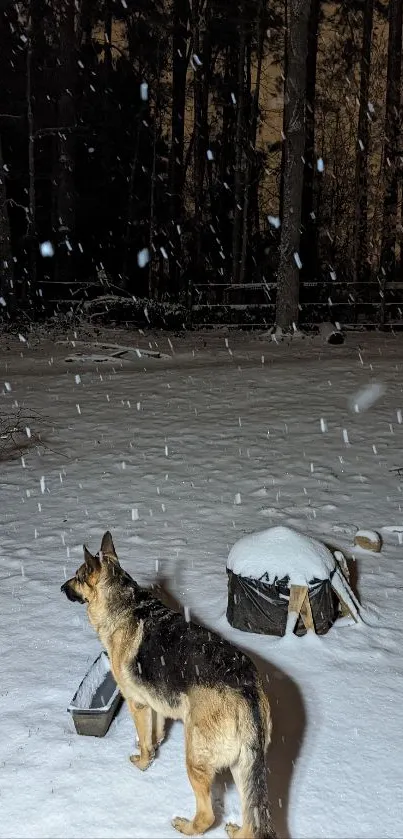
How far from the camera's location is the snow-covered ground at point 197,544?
3.74 metres

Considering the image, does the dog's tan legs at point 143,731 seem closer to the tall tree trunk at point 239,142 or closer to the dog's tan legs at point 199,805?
the dog's tan legs at point 199,805

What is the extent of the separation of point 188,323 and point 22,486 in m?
12.0

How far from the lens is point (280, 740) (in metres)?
4.18

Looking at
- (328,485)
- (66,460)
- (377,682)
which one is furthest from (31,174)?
(377,682)

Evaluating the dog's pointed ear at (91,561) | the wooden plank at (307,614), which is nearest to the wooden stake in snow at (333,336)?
the wooden plank at (307,614)

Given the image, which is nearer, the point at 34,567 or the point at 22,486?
the point at 34,567

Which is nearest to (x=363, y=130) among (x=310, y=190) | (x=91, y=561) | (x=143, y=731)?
(x=310, y=190)

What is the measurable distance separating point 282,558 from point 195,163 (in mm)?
23303

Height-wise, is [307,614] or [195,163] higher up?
[195,163]

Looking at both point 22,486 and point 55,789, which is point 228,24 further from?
point 55,789

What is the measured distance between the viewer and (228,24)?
24266 millimetres

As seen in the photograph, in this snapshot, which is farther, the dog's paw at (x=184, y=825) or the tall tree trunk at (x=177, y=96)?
the tall tree trunk at (x=177, y=96)

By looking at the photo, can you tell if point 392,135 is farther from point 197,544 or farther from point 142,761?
point 142,761

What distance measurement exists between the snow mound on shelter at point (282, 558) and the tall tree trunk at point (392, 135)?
57.7 feet
